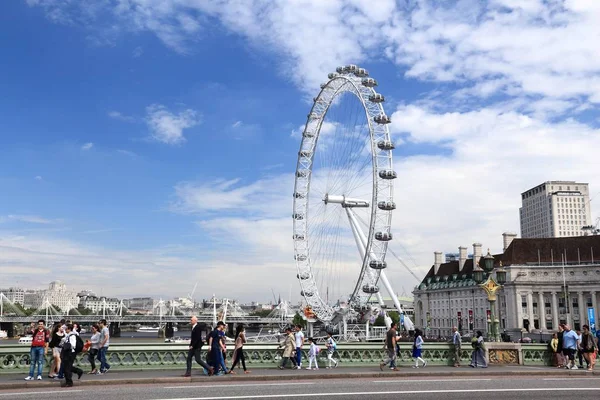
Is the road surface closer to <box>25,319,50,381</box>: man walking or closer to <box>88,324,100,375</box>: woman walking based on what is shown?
<box>25,319,50,381</box>: man walking

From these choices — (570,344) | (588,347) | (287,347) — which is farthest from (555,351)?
(287,347)

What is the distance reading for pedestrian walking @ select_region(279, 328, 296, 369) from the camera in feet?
86.4

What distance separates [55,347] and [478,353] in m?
17.3

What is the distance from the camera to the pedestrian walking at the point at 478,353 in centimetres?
2817

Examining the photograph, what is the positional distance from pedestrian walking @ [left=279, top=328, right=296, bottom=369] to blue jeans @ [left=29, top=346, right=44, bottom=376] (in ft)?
30.0

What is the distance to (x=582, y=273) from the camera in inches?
5443

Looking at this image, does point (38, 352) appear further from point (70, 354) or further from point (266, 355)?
point (266, 355)

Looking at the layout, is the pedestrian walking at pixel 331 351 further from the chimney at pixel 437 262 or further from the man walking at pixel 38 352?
the chimney at pixel 437 262

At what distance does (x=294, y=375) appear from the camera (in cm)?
2398

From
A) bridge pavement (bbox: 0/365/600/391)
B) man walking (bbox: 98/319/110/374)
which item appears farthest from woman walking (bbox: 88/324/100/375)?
bridge pavement (bbox: 0/365/600/391)

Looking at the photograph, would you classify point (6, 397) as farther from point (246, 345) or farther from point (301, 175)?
point (301, 175)

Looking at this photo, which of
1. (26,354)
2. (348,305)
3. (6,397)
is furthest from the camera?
(348,305)

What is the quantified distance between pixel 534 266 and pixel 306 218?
76012mm

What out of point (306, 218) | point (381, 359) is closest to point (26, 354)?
point (381, 359)
